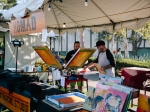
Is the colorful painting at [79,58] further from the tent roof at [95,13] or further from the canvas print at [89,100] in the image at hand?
the canvas print at [89,100]

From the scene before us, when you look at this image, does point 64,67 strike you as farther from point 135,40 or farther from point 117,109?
point 135,40

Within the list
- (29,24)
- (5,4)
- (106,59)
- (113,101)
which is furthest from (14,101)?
(5,4)

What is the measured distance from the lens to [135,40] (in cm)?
2017

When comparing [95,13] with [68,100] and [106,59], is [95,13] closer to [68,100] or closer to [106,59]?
[106,59]

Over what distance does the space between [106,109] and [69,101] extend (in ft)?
1.74

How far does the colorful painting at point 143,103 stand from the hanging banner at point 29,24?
6.43ft

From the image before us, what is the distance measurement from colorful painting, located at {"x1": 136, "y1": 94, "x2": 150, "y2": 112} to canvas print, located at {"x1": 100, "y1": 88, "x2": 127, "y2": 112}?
245 mm

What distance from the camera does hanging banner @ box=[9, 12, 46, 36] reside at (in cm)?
297

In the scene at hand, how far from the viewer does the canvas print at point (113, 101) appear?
145 cm

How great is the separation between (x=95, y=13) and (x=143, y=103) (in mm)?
4314

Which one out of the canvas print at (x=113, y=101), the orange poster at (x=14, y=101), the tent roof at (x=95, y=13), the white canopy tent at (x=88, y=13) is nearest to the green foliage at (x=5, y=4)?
the white canopy tent at (x=88, y=13)

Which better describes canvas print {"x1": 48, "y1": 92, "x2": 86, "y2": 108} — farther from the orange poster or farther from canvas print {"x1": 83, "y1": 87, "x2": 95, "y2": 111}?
the orange poster

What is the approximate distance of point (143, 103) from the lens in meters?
1.57

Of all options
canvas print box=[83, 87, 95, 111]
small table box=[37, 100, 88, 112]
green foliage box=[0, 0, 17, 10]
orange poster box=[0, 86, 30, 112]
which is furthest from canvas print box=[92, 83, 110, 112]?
green foliage box=[0, 0, 17, 10]
